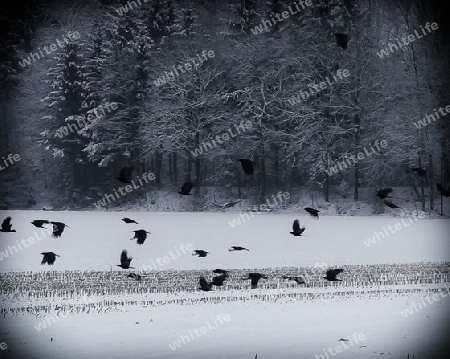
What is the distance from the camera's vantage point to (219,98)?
4556 cm

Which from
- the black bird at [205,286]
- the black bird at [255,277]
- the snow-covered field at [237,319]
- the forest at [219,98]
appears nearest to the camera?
the snow-covered field at [237,319]

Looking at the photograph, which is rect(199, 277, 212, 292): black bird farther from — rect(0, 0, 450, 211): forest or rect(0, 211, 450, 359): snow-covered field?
rect(0, 0, 450, 211): forest

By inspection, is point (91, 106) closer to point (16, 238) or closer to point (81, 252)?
point (16, 238)

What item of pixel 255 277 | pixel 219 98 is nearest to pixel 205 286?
pixel 255 277

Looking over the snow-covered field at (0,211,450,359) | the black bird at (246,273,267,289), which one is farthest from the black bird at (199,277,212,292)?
the black bird at (246,273,267,289)

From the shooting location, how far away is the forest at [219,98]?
141ft

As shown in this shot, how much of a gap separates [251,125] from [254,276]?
31.2 meters

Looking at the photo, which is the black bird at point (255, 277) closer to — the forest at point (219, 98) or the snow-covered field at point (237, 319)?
the snow-covered field at point (237, 319)

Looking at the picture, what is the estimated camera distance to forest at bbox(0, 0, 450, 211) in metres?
43.1

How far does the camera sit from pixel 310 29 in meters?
45.9

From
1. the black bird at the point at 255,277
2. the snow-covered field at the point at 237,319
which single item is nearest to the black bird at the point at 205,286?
the snow-covered field at the point at 237,319

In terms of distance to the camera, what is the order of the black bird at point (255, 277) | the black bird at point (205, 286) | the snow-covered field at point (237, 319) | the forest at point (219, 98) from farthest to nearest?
the forest at point (219, 98), the black bird at point (255, 277), the black bird at point (205, 286), the snow-covered field at point (237, 319)

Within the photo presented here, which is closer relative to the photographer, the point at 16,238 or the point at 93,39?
the point at 16,238

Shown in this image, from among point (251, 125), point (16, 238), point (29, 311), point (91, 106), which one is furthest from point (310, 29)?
point (29, 311)
